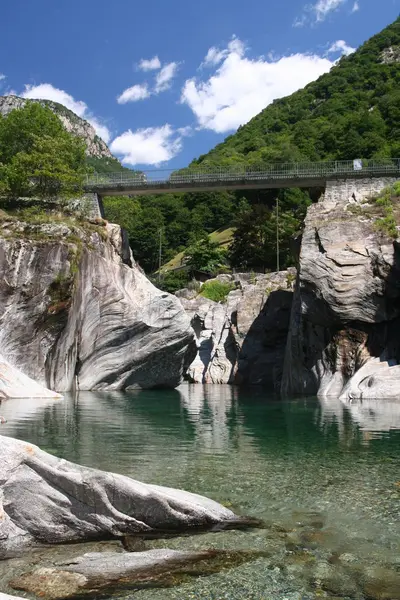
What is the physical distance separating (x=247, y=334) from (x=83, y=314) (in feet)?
54.1

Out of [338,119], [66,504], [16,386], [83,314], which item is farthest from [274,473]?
[338,119]

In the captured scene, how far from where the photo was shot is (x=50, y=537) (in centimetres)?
641

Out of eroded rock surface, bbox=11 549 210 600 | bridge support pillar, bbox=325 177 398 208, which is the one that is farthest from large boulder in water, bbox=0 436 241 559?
bridge support pillar, bbox=325 177 398 208

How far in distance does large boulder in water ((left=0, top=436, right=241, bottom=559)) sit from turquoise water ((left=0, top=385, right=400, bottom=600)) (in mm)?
414

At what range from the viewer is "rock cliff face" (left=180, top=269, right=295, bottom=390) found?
44.8 m

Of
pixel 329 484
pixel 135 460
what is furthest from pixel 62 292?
pixel 329 484

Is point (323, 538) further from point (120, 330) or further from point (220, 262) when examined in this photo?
point (220, 262)

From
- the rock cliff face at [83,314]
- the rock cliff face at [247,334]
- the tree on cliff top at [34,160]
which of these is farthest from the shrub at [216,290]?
the tree on cliff top at [34,160]

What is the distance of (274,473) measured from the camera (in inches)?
405

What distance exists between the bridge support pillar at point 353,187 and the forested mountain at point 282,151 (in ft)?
66.9

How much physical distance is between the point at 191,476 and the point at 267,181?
3929 cm

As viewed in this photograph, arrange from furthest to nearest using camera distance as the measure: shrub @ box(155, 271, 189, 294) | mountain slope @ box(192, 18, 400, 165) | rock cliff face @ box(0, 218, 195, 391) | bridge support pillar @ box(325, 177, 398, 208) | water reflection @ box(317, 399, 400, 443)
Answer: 1. mountain slope @ box(192, 18, 400, 165)
2. shrub @ box(155, 271, 189, 294)
3. bridge support pillar @ box(325, 177, 398, 208)
4. rock cliff face @ box(0, 218, 195, 391)
5. water reflection @ box(317, 399, 400, 443)

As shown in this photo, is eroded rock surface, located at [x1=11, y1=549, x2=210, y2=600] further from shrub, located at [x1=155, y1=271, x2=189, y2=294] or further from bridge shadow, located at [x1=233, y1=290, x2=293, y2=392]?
shrub, located at [x1=155, y1=271, x2=189, y2=294]

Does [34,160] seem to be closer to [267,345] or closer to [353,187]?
[267,345]
